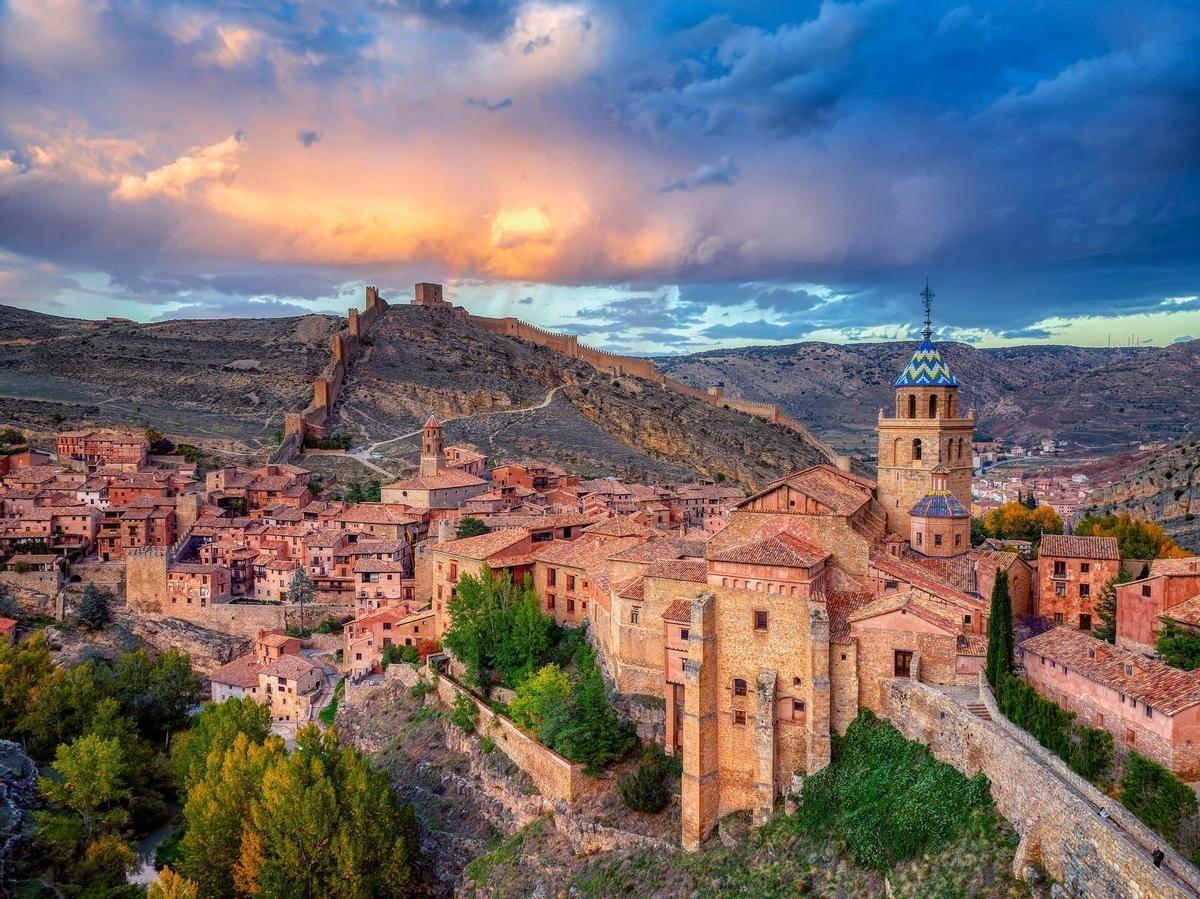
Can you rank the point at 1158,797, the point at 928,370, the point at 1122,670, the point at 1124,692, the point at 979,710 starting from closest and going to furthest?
the point at 1158,797, the point at 1124,692, the point at 1122,670, the point at 979,710, the point at 928,370

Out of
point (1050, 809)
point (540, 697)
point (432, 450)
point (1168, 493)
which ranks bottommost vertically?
point (540, 697)

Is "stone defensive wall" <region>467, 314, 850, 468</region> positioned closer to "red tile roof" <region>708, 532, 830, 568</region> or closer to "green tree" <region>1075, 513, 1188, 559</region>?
"green tree" <region>1075, 513, 1188, 559</region>

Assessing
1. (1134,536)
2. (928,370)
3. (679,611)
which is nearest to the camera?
(679,611)

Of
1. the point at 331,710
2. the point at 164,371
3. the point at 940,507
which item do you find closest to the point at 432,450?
the point at 331,710

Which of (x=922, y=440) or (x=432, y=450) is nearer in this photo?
(x=922, y=440)

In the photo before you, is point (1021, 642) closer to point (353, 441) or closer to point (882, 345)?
point (353, 441)

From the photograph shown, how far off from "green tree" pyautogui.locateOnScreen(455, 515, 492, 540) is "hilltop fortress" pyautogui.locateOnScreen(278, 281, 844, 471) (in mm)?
33672

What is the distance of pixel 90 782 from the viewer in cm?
2612

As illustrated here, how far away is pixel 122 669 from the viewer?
3428 centimetres

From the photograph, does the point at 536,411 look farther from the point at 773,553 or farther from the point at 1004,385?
the point at 1004,385

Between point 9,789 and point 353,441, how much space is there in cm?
4023

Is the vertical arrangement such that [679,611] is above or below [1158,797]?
above

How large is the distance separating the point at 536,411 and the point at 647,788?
179 ft

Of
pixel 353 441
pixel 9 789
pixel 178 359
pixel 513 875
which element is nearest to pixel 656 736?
pixel 513 875
